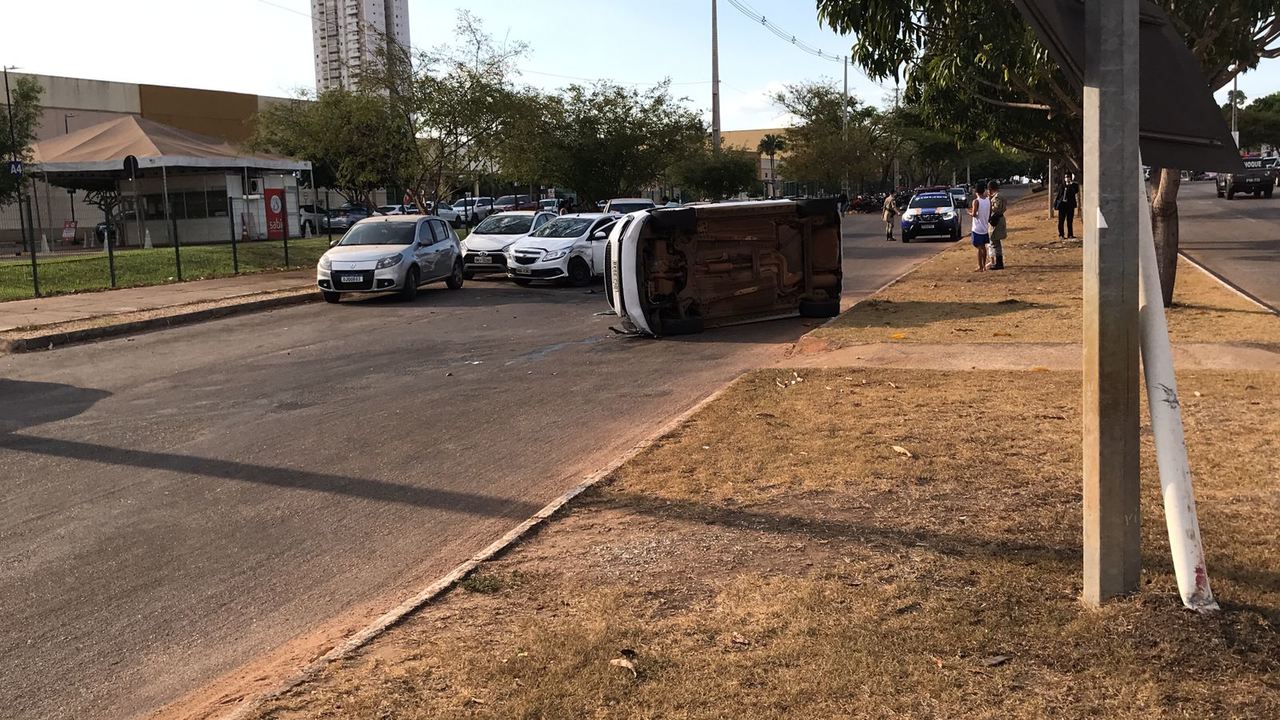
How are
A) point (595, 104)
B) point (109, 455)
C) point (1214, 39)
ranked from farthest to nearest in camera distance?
point (595, 104) < point (1214, 39) < point (109, 455)

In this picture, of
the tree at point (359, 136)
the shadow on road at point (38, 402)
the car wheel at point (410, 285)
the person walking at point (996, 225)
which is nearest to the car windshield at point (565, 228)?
the car wheel at point (410, 285)

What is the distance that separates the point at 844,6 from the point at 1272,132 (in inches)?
4877

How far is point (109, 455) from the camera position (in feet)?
26.3

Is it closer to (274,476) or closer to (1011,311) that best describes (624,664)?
(274,476)

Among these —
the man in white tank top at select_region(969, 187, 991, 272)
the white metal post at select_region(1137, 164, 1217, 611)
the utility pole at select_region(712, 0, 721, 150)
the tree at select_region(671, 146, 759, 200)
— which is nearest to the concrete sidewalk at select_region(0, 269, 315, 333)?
the man in white tank top at select_region(969, 187, 991, 272)

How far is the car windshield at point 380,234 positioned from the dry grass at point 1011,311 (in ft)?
30.3

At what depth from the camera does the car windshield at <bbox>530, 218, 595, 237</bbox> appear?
22891 mm

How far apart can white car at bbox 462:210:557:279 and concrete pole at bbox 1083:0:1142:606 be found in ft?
64.7

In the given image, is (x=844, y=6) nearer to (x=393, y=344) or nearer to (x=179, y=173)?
(x=393, y=344)

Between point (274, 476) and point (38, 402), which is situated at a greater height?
point (38, 402)

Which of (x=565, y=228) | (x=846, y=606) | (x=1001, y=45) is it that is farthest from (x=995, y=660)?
(x=565, y=228)

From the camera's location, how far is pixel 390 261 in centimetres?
1938

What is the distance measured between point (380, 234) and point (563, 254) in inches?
144

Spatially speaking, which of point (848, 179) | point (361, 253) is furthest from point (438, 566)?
point (848, 179)
